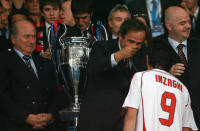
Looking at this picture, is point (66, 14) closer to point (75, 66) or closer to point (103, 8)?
point (103, 8)

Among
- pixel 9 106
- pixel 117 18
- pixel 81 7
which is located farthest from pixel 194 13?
pixel 9 106

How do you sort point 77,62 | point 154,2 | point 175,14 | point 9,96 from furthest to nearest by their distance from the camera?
point 154,2
point 175,14
point 9,96
point 77,62

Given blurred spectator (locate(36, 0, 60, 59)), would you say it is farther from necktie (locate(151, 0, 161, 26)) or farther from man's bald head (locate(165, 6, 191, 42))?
necktie (locate(151, 0, 161, 26))

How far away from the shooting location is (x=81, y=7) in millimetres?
4012

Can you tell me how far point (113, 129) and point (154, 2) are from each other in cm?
289

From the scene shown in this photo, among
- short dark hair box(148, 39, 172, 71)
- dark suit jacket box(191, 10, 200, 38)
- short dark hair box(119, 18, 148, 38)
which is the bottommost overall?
short dark hair box(148, 39, 172, 71)

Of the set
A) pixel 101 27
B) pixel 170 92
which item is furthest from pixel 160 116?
pixel 101 27

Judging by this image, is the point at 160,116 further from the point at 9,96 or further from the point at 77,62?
the point at 9,96

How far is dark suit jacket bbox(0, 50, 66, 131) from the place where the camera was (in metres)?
3.83

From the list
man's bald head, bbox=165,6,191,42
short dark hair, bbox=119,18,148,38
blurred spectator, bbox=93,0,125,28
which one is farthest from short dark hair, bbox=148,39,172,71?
blurred spectator, bbox=93,0,125,28

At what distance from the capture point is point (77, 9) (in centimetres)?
401

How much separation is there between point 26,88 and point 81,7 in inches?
36.9

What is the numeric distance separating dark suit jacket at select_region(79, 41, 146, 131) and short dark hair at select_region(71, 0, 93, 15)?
1.51ft

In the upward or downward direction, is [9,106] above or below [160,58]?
below
